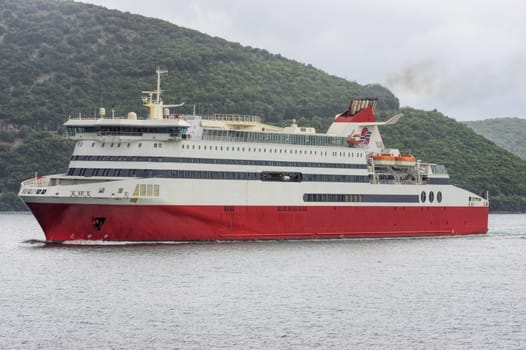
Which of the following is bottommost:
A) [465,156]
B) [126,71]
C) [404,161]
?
[404,161]

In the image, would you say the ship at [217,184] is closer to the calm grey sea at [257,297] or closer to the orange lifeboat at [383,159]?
the orange lifeboat at [383,159]

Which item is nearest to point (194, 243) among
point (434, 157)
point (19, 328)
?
point (19, 328)

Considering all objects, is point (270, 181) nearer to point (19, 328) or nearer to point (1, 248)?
point (1, 248)

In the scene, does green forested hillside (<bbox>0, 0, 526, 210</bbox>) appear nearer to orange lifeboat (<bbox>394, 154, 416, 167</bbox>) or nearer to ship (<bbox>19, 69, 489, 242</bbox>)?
orange lifeboat (<bbox>394, 154, 416, 167</bbox>)

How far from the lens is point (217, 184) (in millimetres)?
58125

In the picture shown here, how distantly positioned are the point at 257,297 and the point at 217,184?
17.2m

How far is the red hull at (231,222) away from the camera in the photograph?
2159 inches

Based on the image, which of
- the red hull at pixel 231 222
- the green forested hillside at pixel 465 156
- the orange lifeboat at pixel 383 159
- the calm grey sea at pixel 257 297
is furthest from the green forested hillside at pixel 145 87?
the calm grey sea at pixel 257 297

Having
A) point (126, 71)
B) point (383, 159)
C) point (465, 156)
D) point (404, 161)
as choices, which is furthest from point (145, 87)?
point (383, 159)

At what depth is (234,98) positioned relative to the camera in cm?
12875

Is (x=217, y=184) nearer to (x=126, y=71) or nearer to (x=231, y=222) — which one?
(x=231, y=222)

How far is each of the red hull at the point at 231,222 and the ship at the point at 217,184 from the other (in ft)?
0.20

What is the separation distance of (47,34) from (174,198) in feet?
325

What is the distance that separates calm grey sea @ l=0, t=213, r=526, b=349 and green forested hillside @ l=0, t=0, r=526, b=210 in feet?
188
